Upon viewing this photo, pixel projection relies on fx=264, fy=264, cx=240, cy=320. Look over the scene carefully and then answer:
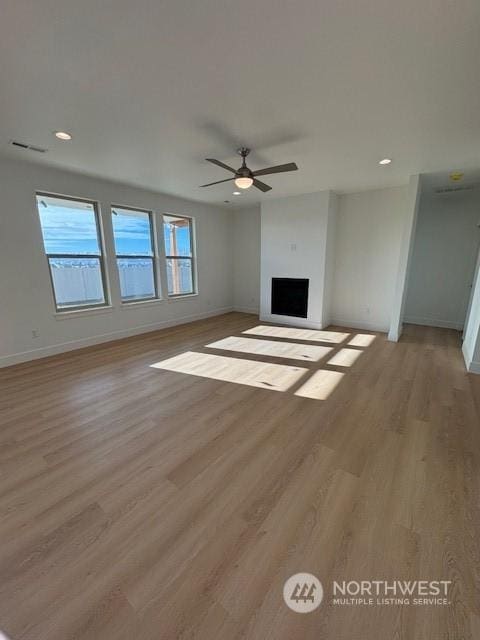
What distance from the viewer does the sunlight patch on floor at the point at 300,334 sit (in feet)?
16.0

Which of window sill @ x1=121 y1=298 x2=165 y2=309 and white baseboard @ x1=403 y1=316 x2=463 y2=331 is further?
white baseboard @ x1=403 y1=316 x2=463 y2=331

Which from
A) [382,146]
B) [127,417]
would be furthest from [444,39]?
[127,417]

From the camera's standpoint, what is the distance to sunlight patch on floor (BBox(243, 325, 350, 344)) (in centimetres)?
488

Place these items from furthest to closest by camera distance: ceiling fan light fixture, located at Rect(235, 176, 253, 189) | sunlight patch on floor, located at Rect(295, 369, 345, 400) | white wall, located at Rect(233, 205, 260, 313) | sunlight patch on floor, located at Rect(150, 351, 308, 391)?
white wall, located at Rect(233, 205, 260, 313)
sunlight patch on floor, located at Rect(150, 351, 308, 391)
ceiling fan light fixture, located at Rect(235, 176, 253, 189)
sunlight patch on floor, located at Rect(295, 369, 345, 400)

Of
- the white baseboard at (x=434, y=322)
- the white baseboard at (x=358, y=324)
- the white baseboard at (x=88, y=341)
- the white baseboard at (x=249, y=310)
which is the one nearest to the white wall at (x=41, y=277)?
the white baseboard at (x=88, y=341)

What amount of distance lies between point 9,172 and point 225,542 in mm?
4755

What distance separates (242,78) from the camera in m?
1.91

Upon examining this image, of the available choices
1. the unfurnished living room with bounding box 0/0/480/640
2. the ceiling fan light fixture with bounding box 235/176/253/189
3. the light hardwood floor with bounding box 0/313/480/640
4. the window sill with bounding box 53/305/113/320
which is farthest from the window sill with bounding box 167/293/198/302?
the ceiling fan light fixture with bounding box 235/176/253/189

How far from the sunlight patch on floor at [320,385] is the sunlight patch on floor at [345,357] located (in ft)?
1.06

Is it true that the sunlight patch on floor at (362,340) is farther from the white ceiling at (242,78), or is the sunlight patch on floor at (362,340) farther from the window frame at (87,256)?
the window frame at (87,256)

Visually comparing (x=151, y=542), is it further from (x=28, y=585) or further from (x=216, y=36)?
(x=216, y=36)

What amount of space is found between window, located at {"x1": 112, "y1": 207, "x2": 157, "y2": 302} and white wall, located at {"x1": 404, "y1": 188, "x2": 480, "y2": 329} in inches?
211

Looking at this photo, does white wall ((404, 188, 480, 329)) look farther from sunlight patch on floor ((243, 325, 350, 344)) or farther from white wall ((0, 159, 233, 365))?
white wall ((0, 159, 233, 365))

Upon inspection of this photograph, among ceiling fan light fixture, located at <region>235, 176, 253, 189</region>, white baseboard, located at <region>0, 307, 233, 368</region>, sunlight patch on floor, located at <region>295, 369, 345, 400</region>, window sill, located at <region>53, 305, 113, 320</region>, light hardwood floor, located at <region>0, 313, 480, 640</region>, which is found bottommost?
light hardwood floor, located at <region>0, 313, 480, 640</region>
